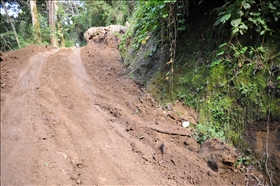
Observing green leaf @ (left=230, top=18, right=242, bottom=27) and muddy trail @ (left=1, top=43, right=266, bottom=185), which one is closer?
muddy trail @ (left=1, top=43, right=266, bottom=185)

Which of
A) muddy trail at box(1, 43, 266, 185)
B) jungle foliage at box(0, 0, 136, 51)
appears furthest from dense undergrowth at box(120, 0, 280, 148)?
jungle foliage at box(0, 0, 136, 51)

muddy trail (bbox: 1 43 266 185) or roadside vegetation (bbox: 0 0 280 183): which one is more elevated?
roadside vegetation (bbox: 0 0 280 183)

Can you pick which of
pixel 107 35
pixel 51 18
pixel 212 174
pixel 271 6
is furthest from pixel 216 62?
pixel 51 18

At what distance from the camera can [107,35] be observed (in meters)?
11.2

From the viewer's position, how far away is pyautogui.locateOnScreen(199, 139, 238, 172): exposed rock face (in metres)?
2.41

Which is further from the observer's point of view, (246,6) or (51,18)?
(51,18)

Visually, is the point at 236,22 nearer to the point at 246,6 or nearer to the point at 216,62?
the point at 246,6

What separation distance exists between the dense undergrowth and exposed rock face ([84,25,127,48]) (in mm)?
6494

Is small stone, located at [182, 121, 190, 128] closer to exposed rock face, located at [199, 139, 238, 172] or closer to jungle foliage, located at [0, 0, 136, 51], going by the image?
exposed rock face, located at [199, 139, 238, 172]

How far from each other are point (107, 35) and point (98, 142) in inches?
373

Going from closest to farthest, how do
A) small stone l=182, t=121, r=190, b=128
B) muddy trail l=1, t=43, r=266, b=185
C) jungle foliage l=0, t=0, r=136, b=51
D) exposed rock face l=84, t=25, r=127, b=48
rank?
muddy trail l=1, t=43, r=266, b=185, small stone l=182, t=121, r=190, b=128, exposed rock face l=84, t=25, r=127, b=48, jungle foliage l=0, t=0, r=136, b=51

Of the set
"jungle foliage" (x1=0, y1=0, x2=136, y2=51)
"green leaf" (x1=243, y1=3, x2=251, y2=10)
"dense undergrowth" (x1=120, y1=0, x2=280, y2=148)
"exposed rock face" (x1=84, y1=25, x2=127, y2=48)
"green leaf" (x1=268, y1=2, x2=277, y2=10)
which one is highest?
"jungle foliage" (x1=0, y1=0, x2=136, y2=51)

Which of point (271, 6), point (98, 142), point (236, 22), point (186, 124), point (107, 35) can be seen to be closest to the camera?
point (271, 6)

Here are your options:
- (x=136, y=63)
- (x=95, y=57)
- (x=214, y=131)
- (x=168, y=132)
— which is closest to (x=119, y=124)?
(x=168, y=132)
